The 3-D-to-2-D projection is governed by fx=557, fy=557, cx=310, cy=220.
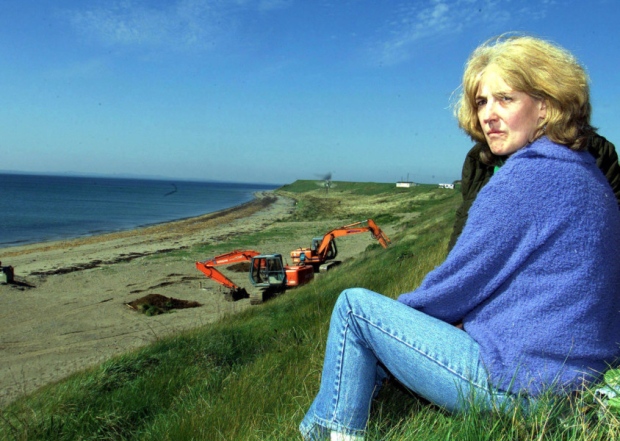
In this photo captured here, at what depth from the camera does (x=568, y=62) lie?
2.08m

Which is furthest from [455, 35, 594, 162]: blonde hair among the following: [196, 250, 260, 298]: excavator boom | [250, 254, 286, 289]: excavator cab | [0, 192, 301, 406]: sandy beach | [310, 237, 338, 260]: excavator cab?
[310, 237, 338, 260]: excavator cab

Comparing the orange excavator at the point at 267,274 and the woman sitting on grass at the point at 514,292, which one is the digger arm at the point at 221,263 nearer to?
the orange excavator at the point at 267,274

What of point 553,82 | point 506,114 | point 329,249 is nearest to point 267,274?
point 329,249

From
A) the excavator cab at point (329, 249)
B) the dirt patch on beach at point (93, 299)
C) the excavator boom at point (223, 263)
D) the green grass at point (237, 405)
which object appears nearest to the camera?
the green grass at point (237, 405)

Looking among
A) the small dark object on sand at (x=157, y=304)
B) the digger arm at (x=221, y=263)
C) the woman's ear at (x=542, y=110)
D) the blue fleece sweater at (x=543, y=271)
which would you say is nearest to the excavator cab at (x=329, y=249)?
the digger arm at (x=221, y=263)

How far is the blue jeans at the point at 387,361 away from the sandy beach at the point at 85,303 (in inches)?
200

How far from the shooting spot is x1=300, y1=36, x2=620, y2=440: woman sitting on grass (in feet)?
6.08

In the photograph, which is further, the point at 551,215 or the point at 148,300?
the point at 148,300

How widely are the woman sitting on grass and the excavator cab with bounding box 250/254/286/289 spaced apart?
14777 mm

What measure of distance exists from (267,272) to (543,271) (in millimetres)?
15441

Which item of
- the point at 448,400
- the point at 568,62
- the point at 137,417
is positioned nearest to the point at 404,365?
the point at 448,400

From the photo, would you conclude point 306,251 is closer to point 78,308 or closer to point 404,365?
point 78,308

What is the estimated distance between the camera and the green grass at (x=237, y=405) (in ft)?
6.44

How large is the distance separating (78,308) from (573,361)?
17123mm
